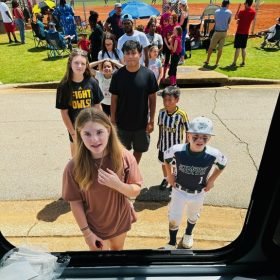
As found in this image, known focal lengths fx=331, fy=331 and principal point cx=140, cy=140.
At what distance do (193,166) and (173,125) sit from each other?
2.56 ft

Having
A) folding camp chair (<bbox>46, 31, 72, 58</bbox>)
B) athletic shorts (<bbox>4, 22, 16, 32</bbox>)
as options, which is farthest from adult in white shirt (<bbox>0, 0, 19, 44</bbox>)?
folding camp chair (<bbox>46, 31, 72, 58</bbox>)

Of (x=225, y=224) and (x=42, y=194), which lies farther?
(x=42, y=194)

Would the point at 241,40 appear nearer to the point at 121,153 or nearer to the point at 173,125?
the point at 173,125

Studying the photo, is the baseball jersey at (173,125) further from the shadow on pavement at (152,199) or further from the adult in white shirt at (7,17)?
→ the adult in white shirt at (7,17)

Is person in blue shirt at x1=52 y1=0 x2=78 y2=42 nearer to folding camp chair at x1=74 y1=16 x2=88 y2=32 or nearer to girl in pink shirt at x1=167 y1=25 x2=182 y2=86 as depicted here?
folding camp chair at x1=74 y1=16 x2=88 y2=32

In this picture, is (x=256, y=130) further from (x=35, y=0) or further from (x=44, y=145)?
(x=35, y=0)

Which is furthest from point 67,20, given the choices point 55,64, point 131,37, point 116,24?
point 131,37

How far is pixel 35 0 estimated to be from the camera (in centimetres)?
1873

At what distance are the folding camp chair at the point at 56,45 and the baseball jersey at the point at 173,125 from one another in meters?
7.86

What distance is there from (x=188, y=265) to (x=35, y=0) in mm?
19637

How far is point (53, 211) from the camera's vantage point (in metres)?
3.68

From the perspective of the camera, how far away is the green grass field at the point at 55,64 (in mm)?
8383

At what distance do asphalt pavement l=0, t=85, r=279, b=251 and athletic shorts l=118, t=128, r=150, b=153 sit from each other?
1.93 feet

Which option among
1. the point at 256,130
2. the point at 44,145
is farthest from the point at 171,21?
the point at 44,145
